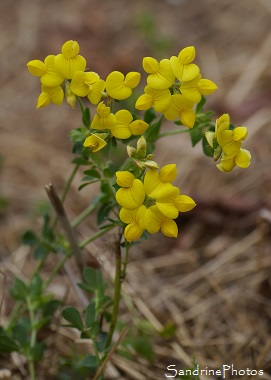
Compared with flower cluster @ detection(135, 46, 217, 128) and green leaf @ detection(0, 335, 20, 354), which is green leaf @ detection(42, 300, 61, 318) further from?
flower cluster @ detection(135, 46, 217, 128)

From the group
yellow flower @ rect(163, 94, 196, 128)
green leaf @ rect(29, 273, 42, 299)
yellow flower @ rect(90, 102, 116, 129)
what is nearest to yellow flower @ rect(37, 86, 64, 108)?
yellow flower @ rect(90, 102, 116, 129)

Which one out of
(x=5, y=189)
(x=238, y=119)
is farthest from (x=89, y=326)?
(x=238, y=119)

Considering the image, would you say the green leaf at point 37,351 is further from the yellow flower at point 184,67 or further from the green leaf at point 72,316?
the yellow flower at point 184,67

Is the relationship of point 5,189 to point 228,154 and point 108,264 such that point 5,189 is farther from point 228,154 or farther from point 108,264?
point 228,154

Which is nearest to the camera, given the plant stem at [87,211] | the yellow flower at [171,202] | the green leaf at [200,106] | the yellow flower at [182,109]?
the yellow flower at [171,202]

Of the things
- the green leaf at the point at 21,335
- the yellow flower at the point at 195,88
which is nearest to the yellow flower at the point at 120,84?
the yellow flower at the point at 195,88

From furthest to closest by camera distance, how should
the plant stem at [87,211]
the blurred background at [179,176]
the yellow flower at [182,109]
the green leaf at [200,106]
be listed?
the blurred background at [179,176] < the plant stem at [87,211] < the green leaf at [200,106] < the yellow flower at [182,109]

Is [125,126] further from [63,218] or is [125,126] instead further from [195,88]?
[63,218]
